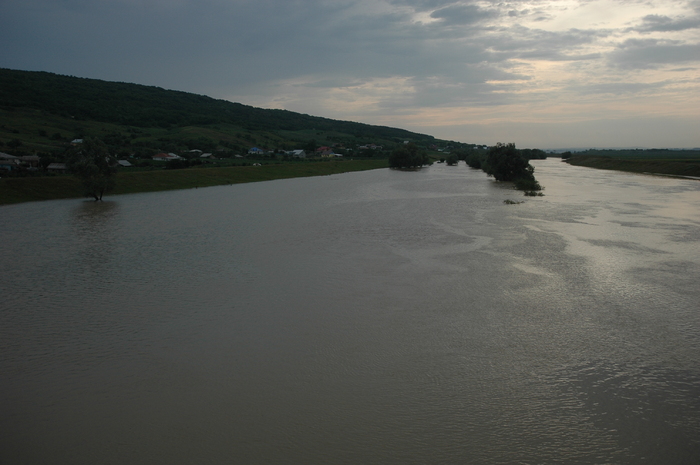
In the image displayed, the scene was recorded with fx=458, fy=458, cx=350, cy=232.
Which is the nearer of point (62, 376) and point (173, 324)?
point (62, 376)

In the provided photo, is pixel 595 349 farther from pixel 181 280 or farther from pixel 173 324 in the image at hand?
pixel 181 280

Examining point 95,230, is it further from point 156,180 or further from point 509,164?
point 509,164

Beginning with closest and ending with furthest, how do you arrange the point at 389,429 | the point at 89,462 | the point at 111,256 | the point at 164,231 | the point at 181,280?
the point at 89,462 < the point at 389,429 < the point at 181,280 < the point at 111,256 < the point at 164,231

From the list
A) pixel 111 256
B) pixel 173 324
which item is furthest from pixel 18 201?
pixel 173 324

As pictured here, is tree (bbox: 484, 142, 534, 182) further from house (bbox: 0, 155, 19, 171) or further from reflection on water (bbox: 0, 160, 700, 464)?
house (bbox: 0, 155, 19, 171)

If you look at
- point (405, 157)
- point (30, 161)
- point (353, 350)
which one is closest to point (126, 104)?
point (30, 161)

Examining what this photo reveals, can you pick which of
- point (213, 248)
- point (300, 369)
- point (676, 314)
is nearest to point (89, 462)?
point (300, 369)

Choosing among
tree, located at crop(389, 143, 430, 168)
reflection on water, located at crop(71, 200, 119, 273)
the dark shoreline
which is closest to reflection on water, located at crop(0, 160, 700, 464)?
reflection on water, located at crop(71, 200, 119, 273)

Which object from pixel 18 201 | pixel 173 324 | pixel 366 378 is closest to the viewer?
pixel 366 378
